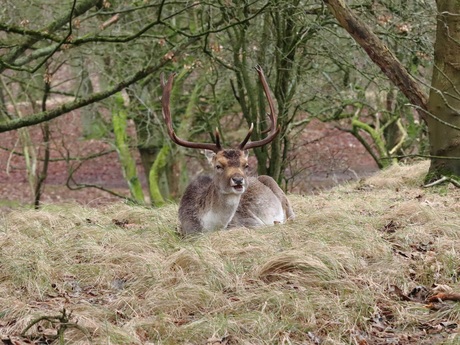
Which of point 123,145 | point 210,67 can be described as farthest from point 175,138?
point 123,145

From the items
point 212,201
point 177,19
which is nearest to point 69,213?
point 212,201

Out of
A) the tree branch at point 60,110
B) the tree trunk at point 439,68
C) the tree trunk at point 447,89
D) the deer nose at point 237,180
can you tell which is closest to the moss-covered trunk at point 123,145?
the tree branch at point 60,110

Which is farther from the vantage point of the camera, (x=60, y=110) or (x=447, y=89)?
(x=60, y=110)

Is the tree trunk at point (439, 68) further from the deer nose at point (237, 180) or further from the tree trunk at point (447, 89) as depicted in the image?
the deer nose at point (237, 180)

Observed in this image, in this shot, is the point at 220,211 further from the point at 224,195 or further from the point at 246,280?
the point at 246,280

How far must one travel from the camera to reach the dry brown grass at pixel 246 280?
15.8 feet

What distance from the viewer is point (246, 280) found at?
18.5 feet

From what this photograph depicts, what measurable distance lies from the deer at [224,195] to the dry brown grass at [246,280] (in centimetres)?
41

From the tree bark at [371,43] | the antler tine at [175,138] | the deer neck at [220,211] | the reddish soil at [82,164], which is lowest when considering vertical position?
the reddish soil at [82,164]

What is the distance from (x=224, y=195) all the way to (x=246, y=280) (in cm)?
221

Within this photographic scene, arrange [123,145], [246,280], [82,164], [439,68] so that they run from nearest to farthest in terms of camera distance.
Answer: [246,280] < [439,68] < [123,145] < [82,164]

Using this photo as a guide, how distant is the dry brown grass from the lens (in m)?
4.81

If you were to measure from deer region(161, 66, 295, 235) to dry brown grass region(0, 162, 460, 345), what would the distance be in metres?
0.41

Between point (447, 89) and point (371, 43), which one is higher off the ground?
point (371, 43)
